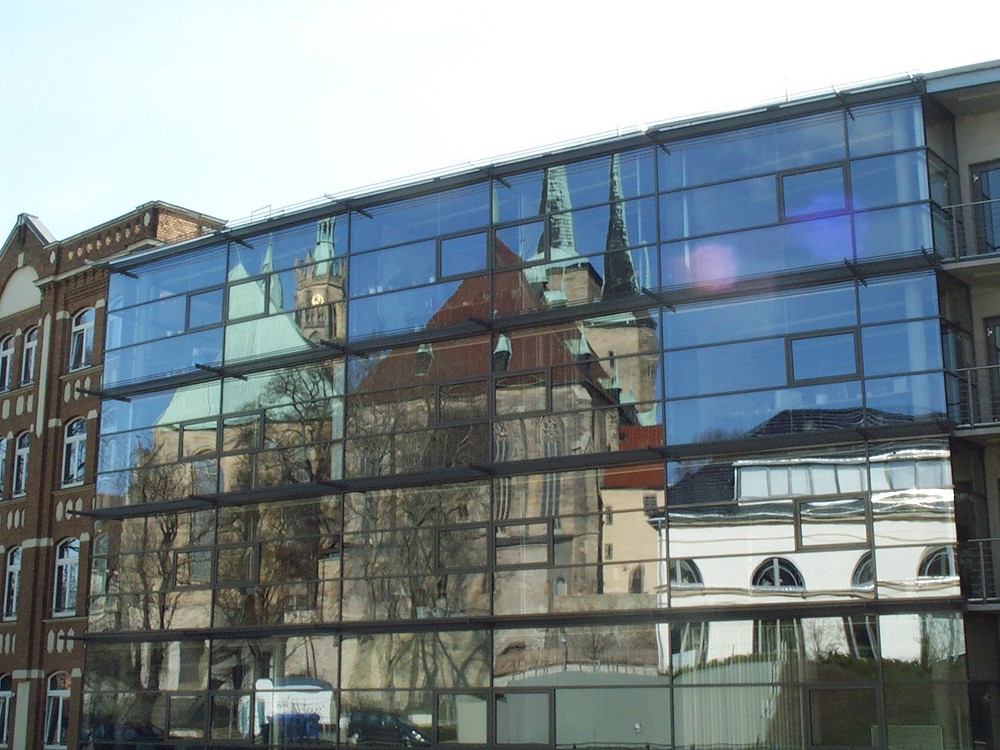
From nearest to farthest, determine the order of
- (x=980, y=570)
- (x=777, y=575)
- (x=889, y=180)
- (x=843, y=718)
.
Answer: (x=843, y=718), (x=980, y=570), (x=777, y=575), (x=889, y=180)

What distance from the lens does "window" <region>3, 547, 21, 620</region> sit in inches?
1323

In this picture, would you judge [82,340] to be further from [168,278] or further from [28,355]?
[168,278]

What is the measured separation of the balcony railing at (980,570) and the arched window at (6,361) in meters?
24.7

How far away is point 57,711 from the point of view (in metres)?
31.5

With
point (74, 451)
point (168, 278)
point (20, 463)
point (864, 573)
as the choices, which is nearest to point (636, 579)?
point (864, 573)

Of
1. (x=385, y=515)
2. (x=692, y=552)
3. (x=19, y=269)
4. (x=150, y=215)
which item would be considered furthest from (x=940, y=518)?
(x=19, y=269)

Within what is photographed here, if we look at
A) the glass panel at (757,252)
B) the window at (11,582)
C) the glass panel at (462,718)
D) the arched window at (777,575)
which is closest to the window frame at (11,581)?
the window at (11,582)

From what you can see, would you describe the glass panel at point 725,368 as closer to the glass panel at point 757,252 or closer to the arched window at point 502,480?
the glass panel at point 757,252

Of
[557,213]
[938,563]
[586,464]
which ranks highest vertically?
[557,213]

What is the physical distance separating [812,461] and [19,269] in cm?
2317

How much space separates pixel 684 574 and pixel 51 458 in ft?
58.6

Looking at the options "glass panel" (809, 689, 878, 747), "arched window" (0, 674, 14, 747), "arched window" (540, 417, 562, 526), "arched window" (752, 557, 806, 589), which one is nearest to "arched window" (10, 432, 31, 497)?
"arched window" (0, 674, 14, 747)

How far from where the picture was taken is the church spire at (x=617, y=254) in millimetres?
23234

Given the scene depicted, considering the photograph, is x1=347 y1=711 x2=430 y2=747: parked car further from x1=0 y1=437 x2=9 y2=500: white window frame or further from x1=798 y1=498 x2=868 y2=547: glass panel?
x1=0 y1=437 x2=9 y2=500: white window frame
